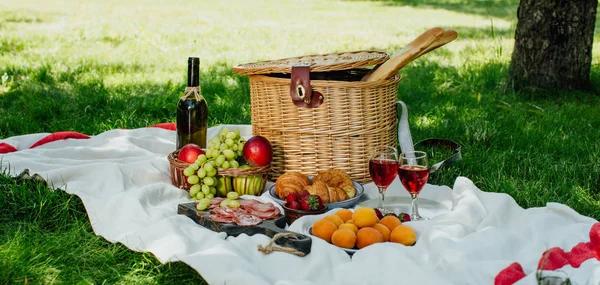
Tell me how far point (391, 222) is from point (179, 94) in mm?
2976

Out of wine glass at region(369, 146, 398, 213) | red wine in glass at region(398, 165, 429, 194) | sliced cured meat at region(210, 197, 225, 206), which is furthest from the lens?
sliced cured meat at region(210, 197, 225, 206)

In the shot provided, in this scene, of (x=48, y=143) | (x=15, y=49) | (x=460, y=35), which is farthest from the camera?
(x=460, y=35)

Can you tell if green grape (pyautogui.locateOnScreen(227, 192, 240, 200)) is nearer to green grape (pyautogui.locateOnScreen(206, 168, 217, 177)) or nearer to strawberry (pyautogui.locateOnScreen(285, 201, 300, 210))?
green grape (pyautogui.locateOnScreen(206, 168, 217, 177))

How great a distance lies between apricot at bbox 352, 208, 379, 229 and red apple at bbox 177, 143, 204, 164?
0.99 m

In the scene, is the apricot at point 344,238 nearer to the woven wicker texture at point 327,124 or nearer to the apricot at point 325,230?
the apricot at point 325,230

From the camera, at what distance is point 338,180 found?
10.3 ft

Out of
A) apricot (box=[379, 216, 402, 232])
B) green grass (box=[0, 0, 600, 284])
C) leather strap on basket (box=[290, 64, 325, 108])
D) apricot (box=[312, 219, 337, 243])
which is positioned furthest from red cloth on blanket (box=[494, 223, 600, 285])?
leather strap on basket (box=[290, 64, 325, 108])

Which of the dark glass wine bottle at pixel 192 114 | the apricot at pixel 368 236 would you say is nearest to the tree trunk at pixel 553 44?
the dark glass wine bottle at pixel 192 114

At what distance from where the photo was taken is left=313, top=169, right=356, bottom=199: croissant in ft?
10.2

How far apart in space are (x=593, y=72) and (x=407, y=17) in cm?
602

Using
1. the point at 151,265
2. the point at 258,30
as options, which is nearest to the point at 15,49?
the point at 258,30

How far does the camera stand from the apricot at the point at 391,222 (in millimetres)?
2632

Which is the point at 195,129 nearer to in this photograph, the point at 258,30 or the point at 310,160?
the point at 310,160

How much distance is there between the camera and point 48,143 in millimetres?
3914
